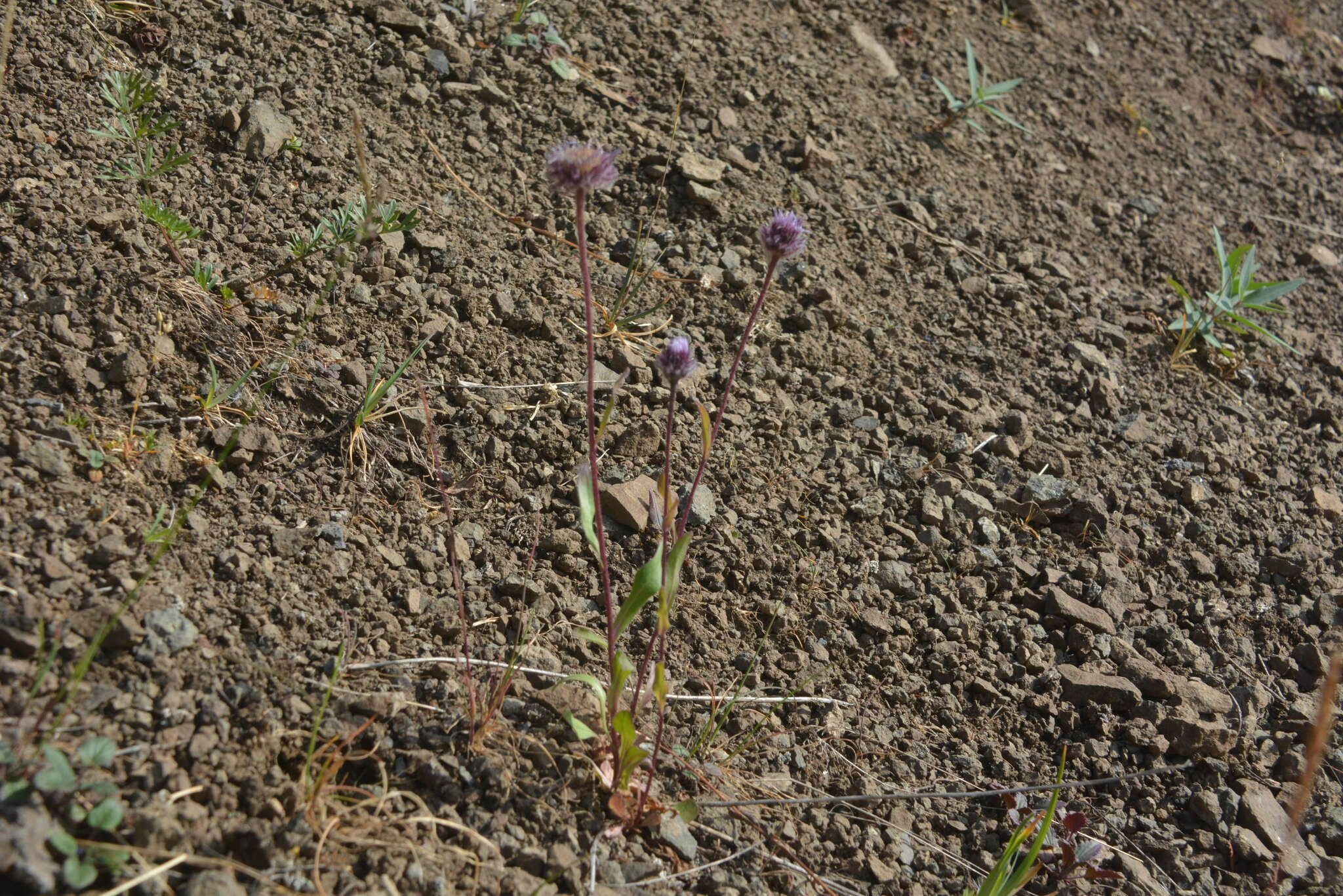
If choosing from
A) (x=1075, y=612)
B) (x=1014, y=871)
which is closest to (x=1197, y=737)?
(x=1075, y=612)

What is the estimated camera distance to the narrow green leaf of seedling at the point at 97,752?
5.16 ft

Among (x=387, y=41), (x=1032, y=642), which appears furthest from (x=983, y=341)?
(x=387, y=41)

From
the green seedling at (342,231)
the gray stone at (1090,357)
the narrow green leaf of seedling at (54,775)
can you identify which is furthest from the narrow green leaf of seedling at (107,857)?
the gray stone at (1090,357)

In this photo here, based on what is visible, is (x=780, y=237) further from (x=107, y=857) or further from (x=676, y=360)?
(x=107, y=857)

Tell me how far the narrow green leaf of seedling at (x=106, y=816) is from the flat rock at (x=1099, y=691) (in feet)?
6.50

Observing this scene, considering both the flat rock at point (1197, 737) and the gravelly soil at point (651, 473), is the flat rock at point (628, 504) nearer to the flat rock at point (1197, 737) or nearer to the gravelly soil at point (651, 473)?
the gravelly soil at point (651, 473)

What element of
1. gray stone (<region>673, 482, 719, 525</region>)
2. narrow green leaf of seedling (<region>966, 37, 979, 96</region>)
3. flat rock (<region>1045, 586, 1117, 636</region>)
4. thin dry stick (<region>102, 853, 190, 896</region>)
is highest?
narrow green leaf of seedling (<region>966, 37, 979, 96</region>)

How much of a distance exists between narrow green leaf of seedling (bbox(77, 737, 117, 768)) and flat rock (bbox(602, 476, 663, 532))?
3.77ft

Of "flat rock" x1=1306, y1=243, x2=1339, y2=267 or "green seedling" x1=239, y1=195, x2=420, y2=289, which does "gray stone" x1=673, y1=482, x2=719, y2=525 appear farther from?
"flat rock" x1=1306, y1=243, x2=1339, y2=267

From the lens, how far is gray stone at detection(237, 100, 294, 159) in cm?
270

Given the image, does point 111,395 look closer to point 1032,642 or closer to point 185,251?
point 185,251

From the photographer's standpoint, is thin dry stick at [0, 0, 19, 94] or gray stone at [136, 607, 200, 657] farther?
thin dry stick at [0, 0, 19, 94]

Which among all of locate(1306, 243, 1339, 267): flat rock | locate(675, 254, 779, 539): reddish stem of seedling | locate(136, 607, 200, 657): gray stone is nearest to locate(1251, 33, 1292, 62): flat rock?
locate(1306, 243, 1339, 267): flat rock

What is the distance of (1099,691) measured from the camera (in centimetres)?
241
